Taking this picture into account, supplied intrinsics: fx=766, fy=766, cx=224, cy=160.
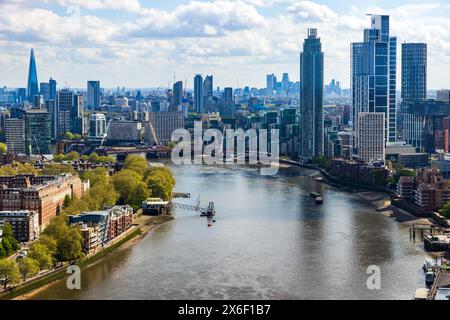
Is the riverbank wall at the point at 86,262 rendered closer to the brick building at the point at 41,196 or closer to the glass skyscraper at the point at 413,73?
the brick building at the point at 41,196

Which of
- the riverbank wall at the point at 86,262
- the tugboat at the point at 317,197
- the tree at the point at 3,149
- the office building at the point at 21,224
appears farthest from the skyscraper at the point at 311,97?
the office building at the point at 21,224

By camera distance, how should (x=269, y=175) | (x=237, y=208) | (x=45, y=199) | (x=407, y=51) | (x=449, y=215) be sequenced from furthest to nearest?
(x=407, y=51) → (x=269, y=175) → (x=237, y=208) → (x=449, y=215) → (x=45, y=199)

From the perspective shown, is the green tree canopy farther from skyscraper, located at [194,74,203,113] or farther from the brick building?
skyscraper, located at [194,74,203,113]

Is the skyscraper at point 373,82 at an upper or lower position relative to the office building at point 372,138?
upper
